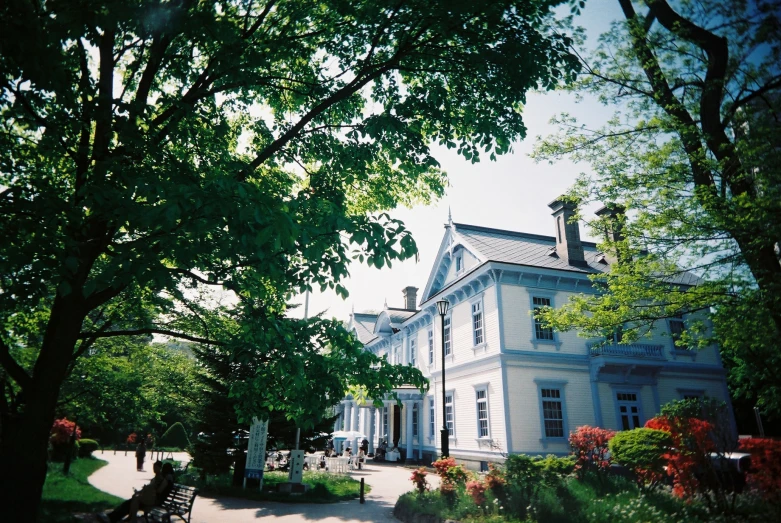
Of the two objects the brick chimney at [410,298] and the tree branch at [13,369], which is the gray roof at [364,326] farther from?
the tree branch at [13,369]

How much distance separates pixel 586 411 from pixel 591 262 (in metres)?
8.04

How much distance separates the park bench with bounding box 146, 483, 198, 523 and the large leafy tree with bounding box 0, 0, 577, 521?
3.83 metres

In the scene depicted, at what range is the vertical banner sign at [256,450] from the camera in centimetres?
1603

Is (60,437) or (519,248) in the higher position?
(519,248)

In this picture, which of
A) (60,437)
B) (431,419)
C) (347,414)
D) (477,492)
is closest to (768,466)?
(477,492)

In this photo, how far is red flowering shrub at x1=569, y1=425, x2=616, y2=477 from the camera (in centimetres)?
1325

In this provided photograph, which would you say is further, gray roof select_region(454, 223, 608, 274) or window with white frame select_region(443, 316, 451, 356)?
window with white frame select_region(443, 316, 451, 356)

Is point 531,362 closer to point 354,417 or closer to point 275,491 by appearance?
point 275,491

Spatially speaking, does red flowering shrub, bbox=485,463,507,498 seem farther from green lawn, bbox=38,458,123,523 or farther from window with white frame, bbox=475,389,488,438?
window with white frame, bbox=475,389,488,438

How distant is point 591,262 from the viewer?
81.1ft

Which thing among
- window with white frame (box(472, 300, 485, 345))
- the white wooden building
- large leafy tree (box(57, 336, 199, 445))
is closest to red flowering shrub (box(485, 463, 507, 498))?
the white wooden building

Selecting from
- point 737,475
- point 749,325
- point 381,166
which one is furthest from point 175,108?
point 737,475

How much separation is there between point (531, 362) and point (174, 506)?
15855 mm

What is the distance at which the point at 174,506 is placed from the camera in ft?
32.7
